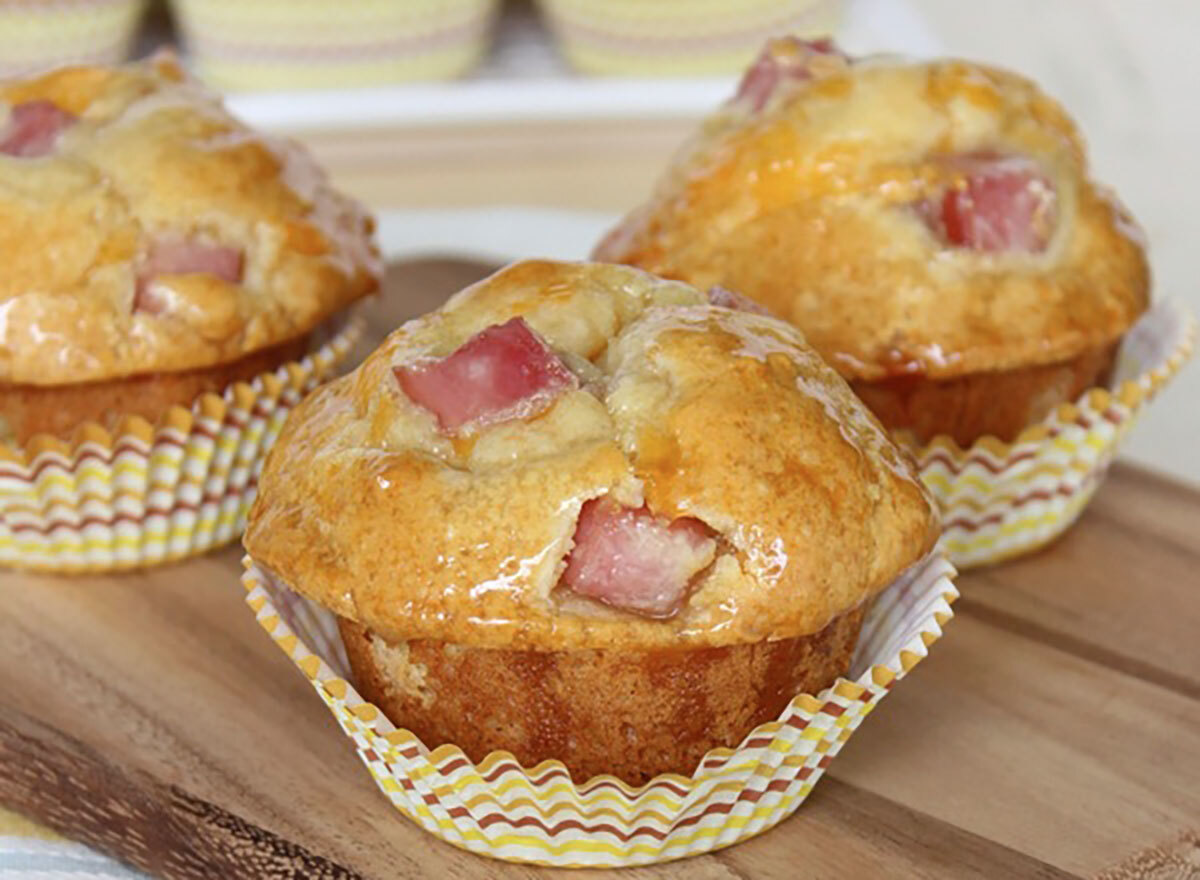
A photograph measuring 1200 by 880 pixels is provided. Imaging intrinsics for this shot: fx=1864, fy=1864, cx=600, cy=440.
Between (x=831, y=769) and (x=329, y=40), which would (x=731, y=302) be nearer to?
(x=831, y=769)

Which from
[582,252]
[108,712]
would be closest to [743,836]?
[108,712]

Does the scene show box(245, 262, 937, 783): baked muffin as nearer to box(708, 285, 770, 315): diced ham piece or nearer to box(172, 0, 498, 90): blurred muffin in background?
box(708, 285, 770, 315): diced ham piece

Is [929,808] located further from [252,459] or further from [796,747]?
[252,459]

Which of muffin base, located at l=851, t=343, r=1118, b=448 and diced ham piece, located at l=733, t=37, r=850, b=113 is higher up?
diced ham piece, located at l=733, t=37, r=850, b=113

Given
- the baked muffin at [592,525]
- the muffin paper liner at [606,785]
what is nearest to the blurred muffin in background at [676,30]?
the baked muffin at [592,525]

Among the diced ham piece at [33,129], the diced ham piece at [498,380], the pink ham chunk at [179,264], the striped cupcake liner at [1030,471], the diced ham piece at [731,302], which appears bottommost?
the striped cupcake liner at [1030,471]

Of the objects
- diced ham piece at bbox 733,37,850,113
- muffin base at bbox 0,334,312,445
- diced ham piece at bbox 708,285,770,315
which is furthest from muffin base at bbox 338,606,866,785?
diced ham piece at bbox 733,37,850,113

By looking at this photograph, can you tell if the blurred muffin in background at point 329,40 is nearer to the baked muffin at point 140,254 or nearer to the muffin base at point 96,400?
the baked muffin at point 140,254
